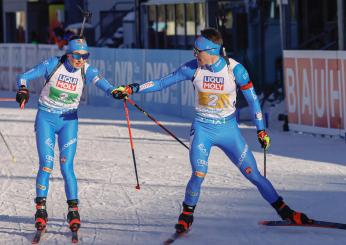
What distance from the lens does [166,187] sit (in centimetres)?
1246

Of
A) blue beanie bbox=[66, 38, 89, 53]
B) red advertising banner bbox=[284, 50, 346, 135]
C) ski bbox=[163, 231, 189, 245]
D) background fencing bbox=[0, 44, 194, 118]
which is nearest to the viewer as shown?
ski bbox=[163, 231, 189, 245]

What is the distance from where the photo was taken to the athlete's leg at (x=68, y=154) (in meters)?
9.49

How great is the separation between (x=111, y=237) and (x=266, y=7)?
67.4 ft

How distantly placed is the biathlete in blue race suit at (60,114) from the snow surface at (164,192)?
1.25 ft

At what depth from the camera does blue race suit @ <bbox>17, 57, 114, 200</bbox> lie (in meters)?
9.52

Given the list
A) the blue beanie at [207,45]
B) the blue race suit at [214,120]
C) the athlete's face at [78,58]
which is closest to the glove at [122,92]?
the athlete's face at [78,58]

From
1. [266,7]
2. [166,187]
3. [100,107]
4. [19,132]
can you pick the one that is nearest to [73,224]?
[166,187]

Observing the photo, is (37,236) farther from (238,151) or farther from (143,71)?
(143,71)

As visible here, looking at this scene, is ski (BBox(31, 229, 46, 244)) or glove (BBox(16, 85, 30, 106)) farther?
glove (BBox(16, 85, 30, 106))

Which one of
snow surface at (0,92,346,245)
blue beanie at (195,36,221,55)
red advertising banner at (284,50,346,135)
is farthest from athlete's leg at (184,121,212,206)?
red advertising banner at (284,50,346,135)

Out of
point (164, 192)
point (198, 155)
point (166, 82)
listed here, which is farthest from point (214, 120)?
point (164, 192)

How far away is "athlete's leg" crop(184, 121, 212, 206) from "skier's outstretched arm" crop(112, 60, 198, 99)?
45 cm

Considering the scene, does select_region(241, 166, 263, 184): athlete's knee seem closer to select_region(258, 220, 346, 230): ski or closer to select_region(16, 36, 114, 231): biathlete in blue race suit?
select_region(258, 220, 346, 230): ski

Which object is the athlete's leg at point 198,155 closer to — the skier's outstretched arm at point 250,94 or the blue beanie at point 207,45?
the skier's outstretched arm at point 250,94
